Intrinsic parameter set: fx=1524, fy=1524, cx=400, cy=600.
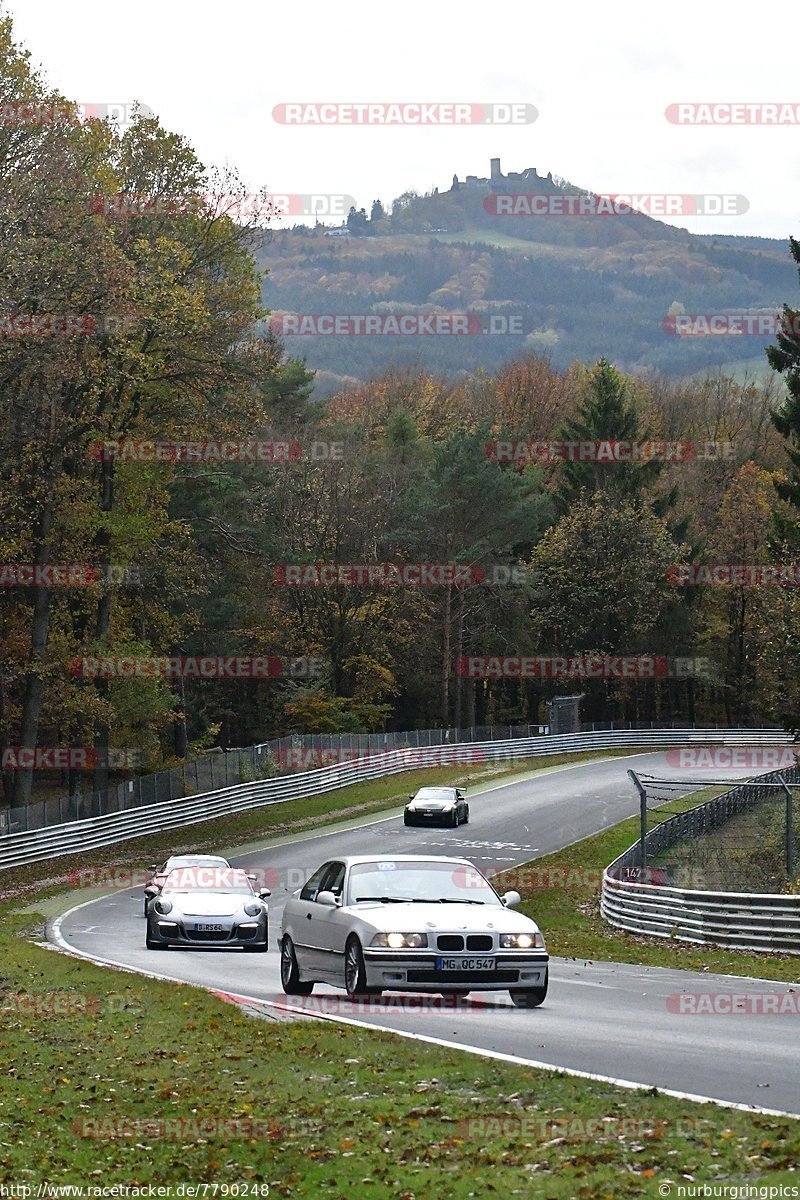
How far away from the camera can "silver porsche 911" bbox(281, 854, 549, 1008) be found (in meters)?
13.9

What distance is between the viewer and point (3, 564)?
42969 mm

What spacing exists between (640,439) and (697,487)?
5.32 m

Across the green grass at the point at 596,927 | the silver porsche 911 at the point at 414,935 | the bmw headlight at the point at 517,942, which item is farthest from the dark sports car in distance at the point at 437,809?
the bmw headlight at the point at 517,942

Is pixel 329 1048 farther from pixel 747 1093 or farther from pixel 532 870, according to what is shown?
pixel 532 870

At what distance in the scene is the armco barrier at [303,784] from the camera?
4103 centimetres

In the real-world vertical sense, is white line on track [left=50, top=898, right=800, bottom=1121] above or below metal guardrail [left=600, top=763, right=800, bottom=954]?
above

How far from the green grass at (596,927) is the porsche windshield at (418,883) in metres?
5.25

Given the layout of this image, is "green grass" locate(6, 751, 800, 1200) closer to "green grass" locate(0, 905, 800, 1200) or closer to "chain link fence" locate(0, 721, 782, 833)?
"green grass" locate(0, 905, 800, 1200)

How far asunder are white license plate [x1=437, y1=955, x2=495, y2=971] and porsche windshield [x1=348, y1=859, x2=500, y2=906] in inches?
39.6

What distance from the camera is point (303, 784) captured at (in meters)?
55.5

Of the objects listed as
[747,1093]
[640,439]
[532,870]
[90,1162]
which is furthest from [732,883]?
[640,439]

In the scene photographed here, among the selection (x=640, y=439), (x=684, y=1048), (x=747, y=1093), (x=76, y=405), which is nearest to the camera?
(x=747, y=1093)

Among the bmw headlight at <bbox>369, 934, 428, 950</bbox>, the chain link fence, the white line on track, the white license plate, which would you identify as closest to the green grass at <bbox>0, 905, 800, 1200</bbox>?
the white line on track

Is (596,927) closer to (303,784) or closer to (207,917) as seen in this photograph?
(207,917)
